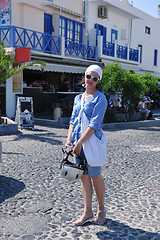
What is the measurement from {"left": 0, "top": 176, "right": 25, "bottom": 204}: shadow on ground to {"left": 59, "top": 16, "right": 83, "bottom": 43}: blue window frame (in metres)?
14.7

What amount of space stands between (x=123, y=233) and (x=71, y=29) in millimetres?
17609

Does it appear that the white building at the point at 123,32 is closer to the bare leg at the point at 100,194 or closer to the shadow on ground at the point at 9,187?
the shadow on ground at the point at 9,187

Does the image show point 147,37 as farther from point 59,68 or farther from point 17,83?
point 17,83

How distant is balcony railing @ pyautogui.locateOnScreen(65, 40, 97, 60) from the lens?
727 inches

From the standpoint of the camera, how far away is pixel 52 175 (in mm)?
5785

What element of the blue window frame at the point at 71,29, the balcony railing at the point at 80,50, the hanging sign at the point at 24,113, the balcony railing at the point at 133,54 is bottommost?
the hanging sign at the point at 24,113

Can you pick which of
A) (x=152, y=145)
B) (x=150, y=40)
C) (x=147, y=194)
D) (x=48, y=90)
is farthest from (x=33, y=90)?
(x=150, y=40)

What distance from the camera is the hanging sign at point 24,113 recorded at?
1172cm

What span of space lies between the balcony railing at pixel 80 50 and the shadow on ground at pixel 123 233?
15.1 metres

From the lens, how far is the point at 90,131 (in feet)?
11.5

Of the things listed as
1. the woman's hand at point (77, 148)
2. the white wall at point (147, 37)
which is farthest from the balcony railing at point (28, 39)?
the woman's hand at point (77, 148)

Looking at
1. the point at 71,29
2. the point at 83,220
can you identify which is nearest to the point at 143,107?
the point at 71,29

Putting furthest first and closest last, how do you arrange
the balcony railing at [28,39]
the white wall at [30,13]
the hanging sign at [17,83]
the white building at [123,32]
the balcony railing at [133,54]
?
the balcony railing at [133,54] → the white building at [123,32] → the white wall at [30,13] → the hanging sign at [17,83] → the balcony railing at [28,39]

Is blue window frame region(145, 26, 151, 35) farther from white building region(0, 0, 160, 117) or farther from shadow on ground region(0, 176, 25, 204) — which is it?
shadow on ground region(0, 176, 25, 204)
